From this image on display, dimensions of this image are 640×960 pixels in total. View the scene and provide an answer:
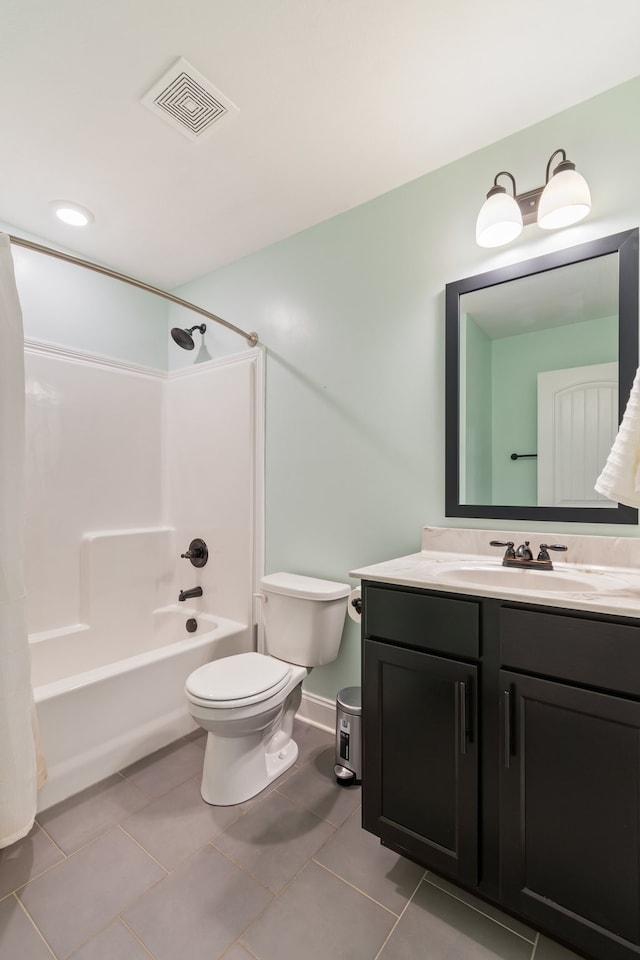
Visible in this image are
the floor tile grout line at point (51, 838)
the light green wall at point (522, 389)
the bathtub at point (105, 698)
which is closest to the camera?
the floor tile grout line at point (51, 838)

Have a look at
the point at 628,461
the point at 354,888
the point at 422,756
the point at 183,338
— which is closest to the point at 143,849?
the point at 354,888

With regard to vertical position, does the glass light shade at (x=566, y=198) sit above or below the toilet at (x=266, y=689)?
above

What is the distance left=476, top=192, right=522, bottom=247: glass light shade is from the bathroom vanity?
42.7 inches

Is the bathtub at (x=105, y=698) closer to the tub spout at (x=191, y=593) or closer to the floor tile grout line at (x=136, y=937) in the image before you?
the tub spout at (x=191, y=593)

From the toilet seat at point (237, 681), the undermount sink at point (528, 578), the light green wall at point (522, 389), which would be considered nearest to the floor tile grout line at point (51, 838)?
the toilet seat at point (237, 681)

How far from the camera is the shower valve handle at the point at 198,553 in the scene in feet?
8.18

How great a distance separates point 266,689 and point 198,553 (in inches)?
44.0

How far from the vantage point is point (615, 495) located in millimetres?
1169

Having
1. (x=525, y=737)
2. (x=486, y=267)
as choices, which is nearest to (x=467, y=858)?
(x=525, y=737)

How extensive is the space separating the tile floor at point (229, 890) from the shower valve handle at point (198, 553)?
1126 mm

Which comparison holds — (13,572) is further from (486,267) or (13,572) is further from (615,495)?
(486,267)

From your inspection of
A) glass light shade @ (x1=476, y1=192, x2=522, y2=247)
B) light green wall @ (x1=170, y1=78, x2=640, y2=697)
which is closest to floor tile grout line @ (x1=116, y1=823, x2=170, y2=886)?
light green wall @ (x1=170, y1=78, x2=640, y2=697)

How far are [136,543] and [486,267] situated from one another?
226 centimetres

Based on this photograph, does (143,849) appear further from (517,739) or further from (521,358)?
(521,358)
